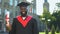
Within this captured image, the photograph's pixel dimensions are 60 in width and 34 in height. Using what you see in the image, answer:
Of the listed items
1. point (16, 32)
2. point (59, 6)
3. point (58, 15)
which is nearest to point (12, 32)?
point (16, 32)

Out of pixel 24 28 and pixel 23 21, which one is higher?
→ pixel 23 21

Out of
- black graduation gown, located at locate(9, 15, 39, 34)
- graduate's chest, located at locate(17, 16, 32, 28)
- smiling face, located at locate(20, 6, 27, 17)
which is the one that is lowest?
black graduation gown, located at locate(9, 15, 39, 34)

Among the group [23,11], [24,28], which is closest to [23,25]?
[24,28]

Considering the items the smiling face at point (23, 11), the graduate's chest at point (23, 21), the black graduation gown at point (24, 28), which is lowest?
the black graduation gown at point (24, 28)

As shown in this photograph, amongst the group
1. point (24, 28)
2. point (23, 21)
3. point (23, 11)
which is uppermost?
point (23, 11)

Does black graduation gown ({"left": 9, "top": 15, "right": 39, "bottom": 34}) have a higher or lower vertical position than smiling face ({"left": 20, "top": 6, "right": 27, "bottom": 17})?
lower

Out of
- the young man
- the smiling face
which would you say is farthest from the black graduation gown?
the smiling face

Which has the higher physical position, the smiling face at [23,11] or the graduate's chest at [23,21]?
the smiling face at [23,11]

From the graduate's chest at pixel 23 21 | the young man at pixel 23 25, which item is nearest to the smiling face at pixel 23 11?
the young man at pixel 23 25


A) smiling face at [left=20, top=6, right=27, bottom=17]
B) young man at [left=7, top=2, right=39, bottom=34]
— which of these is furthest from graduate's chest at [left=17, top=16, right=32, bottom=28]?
smiling face at [left=20, top=6, right=27, bottom=17]

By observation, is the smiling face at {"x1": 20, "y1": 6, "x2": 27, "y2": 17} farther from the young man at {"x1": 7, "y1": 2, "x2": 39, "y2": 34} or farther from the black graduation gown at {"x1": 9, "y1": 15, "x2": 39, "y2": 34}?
the black graduation gown at {"x1": 9, "y1": 15, "x2": 39, "y2": 34}

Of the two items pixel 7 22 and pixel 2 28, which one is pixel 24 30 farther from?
pixel 2 28

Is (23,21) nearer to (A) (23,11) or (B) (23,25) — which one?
(B) (23,25)

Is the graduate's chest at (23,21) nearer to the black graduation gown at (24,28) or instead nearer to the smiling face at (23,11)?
the black graduation gown at (24,28)
